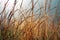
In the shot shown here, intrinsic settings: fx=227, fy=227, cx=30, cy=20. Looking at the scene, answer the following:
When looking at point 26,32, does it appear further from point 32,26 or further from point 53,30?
point 53,30

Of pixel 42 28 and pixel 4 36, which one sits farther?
pixel 42 28

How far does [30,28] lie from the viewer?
1.67 metres

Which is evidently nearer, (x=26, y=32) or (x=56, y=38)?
(x=26, y=32)

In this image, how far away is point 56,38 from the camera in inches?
70.9

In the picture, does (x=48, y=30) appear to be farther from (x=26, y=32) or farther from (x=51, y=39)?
(x=26, y=32)

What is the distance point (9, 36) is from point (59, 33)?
0.46 metres

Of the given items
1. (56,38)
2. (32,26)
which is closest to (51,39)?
(56,38)

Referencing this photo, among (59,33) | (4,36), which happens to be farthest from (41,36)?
(4,36)

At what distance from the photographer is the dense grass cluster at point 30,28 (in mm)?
1629

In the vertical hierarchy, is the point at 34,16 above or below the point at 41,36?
above

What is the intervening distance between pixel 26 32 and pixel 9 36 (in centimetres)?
13

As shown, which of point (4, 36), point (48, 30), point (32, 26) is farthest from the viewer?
point (48, 30)

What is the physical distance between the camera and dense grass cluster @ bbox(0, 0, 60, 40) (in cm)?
163

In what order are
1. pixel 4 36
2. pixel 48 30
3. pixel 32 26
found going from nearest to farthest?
pixel 4 36, pixel 32 26, pixel 48 30
